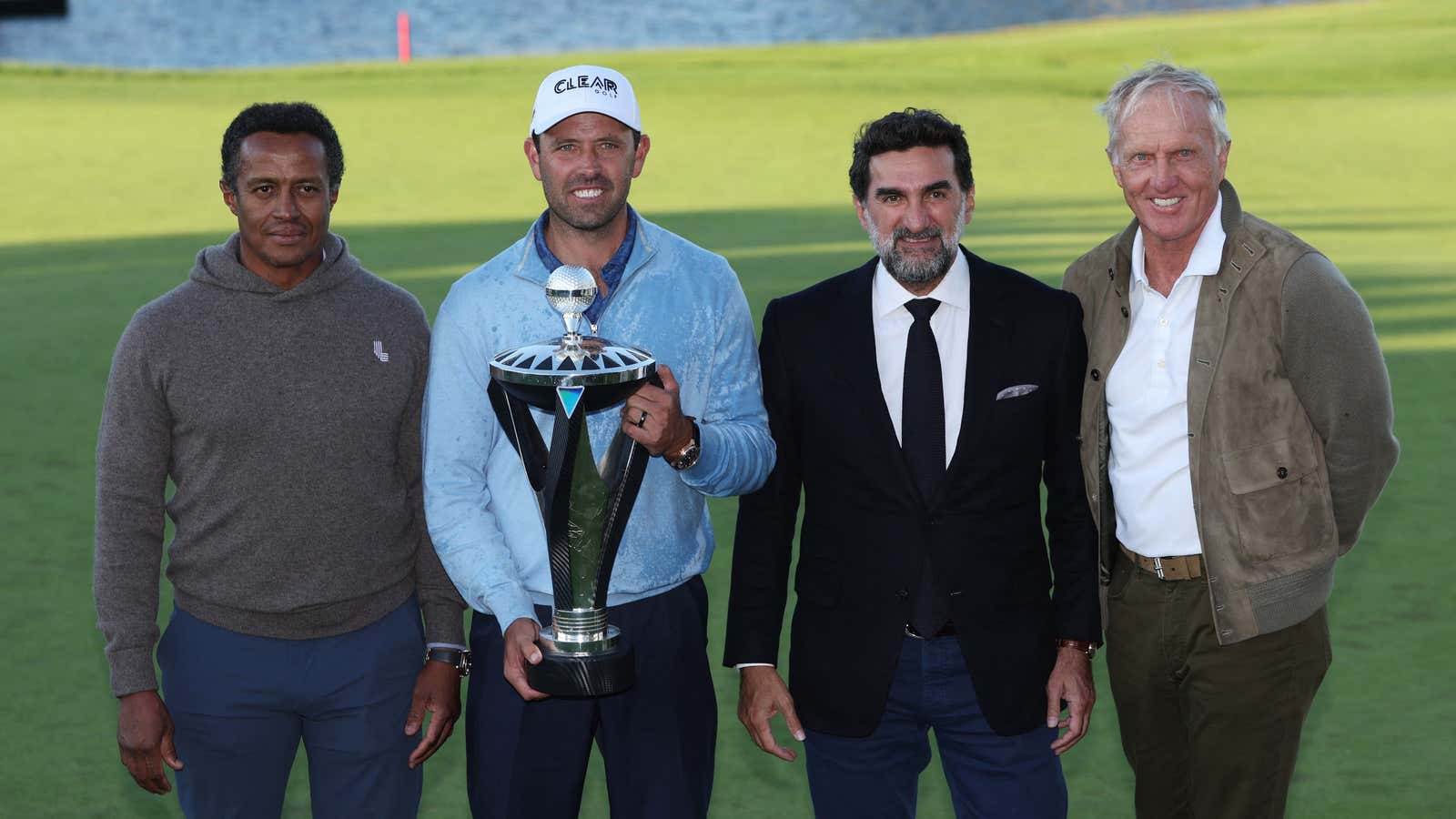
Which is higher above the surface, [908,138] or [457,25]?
[457,25]

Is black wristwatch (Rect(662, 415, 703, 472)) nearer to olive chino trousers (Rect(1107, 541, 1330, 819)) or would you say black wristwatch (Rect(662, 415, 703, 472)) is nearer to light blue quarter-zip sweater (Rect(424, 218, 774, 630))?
light blue quarter-zip sweater (Rect(424, 218, 774, 630))

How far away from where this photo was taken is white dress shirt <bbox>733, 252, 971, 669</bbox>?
3697 millimetres

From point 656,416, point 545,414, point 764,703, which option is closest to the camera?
point 656,416

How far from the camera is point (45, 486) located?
26.2 ft

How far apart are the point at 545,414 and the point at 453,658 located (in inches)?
23.6

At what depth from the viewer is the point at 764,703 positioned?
375 cm

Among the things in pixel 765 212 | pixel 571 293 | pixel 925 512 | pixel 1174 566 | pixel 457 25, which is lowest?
pixel 765 212

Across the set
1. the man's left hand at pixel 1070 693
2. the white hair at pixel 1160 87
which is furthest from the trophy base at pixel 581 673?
the white hair at pixel 1160 87

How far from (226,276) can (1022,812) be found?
1922 mm

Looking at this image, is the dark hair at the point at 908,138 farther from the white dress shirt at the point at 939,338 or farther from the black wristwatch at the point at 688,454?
the black wristwatch at the point at 688,454

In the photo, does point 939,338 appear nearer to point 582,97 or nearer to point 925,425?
point 925,425

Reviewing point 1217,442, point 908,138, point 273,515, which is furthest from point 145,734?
point 1217,442

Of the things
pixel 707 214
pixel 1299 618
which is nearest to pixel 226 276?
pixel 1299 618

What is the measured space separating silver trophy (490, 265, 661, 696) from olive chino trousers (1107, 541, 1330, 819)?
109 cm
